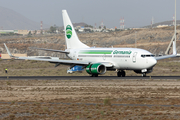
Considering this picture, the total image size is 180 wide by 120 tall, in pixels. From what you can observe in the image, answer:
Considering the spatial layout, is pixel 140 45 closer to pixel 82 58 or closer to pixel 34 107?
pixel 82 58

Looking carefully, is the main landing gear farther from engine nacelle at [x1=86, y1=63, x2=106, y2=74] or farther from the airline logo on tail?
the airline logo on tail

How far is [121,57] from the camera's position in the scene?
41.4 m

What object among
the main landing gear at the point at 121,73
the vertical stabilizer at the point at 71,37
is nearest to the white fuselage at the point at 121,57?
the main landing gear at the point at 121,73

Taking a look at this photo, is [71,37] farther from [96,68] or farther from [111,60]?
[96,68]

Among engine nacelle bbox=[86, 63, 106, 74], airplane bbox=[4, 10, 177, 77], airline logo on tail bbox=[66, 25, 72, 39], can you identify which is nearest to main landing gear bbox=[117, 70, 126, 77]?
airplane bbox=[4, 10, 177, 77]

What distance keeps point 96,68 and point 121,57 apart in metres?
3.68

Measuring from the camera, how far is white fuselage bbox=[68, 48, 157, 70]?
128 feet

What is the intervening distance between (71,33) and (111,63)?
11500mm

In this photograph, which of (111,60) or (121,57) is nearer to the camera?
(121,57)

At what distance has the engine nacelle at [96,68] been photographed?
136 feet

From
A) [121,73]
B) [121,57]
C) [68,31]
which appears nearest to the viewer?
[121,57]

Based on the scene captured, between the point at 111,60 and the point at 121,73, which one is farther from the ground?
the point at 111,60

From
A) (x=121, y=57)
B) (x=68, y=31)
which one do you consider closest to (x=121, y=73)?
(x=121, y=57)

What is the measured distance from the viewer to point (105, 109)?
58.2ft
